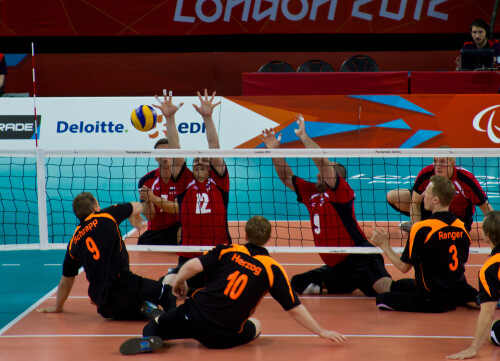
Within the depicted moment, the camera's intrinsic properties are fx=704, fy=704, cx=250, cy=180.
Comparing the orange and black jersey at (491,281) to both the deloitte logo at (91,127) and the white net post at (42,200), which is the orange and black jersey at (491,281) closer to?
the white net post at (42,200)

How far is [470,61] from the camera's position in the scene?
54.9ft

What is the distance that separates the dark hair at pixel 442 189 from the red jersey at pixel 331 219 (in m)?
1.18

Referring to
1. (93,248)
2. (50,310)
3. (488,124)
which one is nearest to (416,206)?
(93,248)

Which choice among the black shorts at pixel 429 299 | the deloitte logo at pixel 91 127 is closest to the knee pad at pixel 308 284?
the black shorts at pixel 429 299

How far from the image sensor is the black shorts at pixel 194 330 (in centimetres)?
580

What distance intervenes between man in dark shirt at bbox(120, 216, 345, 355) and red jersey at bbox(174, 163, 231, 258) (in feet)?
6.47

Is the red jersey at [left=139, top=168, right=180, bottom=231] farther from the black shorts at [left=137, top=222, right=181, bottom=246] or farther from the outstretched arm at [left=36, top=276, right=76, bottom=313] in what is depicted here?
the outstretched arm at [left=36, top=276, right=76, bottom=313]

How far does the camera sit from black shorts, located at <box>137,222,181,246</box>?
8992 mm

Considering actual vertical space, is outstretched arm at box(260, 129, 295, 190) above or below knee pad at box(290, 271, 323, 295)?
above

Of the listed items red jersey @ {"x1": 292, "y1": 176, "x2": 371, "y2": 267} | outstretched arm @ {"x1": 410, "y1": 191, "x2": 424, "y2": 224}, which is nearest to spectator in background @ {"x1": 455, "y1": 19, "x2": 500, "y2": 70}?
outstretched arm @ {"x1": 410, "y1": 191, "x2": 424, "y2": 224}

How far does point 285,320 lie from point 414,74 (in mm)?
10814

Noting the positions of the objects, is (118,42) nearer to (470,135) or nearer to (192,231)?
(470,135)

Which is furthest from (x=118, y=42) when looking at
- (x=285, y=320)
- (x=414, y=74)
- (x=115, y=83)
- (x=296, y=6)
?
(x=285, y=320)

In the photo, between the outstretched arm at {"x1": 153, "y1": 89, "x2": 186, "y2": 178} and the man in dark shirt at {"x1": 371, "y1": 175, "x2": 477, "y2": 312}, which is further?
the outstretched arm at {"x1": 153, "y1": 89, "x2": 186, "y2": 178}
